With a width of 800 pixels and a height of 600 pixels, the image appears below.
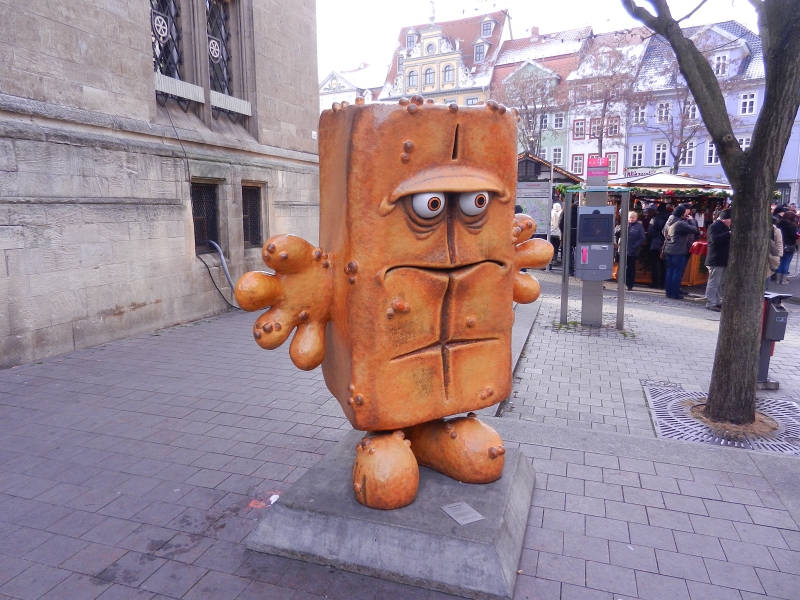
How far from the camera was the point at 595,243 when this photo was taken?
8344 millimetres

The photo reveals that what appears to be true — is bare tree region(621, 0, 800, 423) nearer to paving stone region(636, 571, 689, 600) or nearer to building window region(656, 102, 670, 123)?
paving stone region(636, 571, 689, 600)

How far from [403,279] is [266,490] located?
179 cm

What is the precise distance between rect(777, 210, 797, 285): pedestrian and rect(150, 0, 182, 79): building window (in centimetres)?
1229

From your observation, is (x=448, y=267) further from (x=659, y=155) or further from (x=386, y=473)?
(x=659, y=155)

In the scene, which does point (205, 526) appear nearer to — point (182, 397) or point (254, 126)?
point (182, 397)

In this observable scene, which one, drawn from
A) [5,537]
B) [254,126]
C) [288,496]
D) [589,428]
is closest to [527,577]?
[288,496]

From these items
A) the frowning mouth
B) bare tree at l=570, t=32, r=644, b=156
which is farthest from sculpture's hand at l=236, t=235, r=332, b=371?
bare tree at l=570, t=32, r=644, b=156

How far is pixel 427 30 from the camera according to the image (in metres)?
44.5

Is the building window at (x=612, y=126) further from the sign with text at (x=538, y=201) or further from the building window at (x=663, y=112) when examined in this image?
the sign with text at (x=538, y=201)

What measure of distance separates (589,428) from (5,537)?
4.14 metres

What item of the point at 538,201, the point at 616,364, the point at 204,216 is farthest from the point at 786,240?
the point at 204,216

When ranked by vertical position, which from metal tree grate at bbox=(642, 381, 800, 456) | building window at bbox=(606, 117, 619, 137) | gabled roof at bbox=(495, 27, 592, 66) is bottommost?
metal tree grate at bbox=(642, 381, 800, 456)

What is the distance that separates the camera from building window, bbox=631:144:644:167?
117 feet

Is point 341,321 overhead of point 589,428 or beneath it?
overhead
